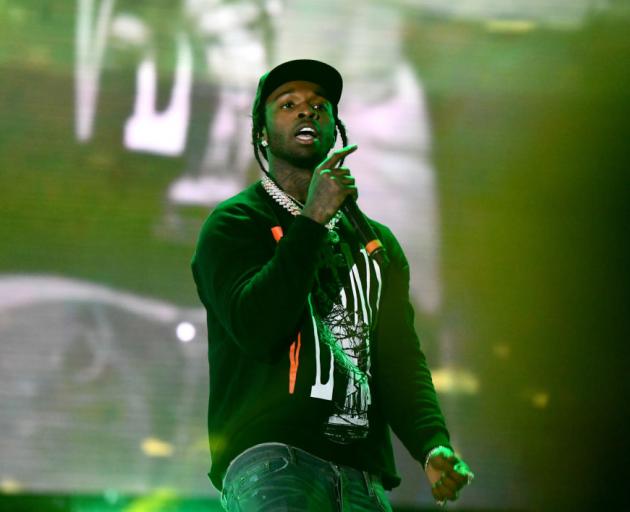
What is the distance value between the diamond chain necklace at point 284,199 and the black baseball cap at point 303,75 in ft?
0.68

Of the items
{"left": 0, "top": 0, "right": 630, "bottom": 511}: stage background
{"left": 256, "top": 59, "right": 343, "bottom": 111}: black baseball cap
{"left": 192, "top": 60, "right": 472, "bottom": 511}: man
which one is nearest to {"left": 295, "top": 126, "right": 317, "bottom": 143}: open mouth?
{"left": 192, "top": 60, "right": 472, "bottom": 511}: man

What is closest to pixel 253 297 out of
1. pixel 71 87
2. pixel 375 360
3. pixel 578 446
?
pixel 375 360

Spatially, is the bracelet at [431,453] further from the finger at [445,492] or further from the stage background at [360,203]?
the stage background at [360,203]

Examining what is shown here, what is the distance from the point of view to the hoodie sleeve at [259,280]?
5.02 feet

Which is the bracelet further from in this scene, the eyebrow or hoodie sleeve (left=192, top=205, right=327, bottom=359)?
the eyebrow

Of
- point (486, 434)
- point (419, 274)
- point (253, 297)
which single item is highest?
point (253, 297)

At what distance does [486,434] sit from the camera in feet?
12.6

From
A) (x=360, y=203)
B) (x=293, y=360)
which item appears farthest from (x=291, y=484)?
(x=360, y=203)

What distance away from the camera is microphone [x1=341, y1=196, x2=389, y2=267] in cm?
154

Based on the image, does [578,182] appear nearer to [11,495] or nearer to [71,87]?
[71,87]

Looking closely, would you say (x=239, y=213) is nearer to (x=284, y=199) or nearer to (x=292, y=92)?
(x=284, y=199)

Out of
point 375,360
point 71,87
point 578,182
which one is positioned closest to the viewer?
point 375,360

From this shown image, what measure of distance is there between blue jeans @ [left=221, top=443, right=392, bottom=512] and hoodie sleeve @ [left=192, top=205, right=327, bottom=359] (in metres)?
0.18

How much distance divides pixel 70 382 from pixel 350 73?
1.77 meters
